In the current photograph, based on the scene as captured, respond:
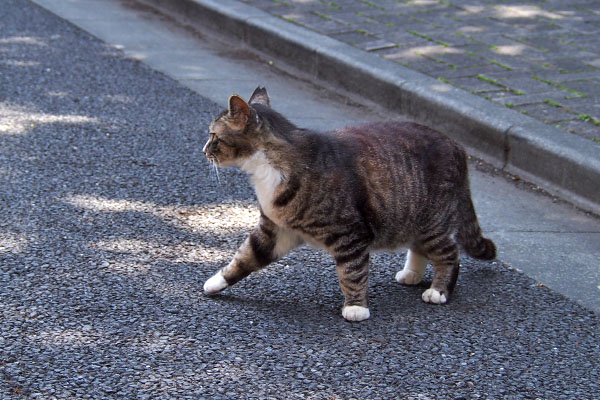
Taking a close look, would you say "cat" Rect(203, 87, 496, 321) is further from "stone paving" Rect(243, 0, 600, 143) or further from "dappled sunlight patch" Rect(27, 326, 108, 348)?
"stone paving" Rect(243, 0, 600, 143)

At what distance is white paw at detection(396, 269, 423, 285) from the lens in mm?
3848

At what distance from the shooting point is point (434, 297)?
3.66m

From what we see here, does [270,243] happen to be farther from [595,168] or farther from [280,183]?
[595,168]

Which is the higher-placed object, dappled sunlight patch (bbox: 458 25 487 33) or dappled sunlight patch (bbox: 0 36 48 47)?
dappled sunlight patch (bbox: 458 25 487 33)

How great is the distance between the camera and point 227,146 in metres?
3.45

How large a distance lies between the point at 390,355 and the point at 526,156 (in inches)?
87.4

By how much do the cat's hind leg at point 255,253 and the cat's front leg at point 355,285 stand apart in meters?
0.26

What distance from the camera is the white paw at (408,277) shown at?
12.6 ft

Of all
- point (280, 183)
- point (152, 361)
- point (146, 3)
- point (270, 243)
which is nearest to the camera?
point (152, 361)

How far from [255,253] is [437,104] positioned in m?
Result: 2.40

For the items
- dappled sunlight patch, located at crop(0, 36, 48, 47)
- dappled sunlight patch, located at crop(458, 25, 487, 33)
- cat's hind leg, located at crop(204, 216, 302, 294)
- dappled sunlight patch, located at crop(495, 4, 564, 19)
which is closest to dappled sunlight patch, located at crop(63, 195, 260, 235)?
cat's hind leg, located at crop(204, 216, 302, 294)

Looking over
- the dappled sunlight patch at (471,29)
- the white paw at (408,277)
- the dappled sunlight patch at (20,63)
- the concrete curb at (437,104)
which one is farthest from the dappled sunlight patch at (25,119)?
the dappled sunlight patch at (471,29)

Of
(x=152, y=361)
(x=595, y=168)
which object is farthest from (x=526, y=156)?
(x=152, y=361)

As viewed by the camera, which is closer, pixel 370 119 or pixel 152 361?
pixel 152 361
